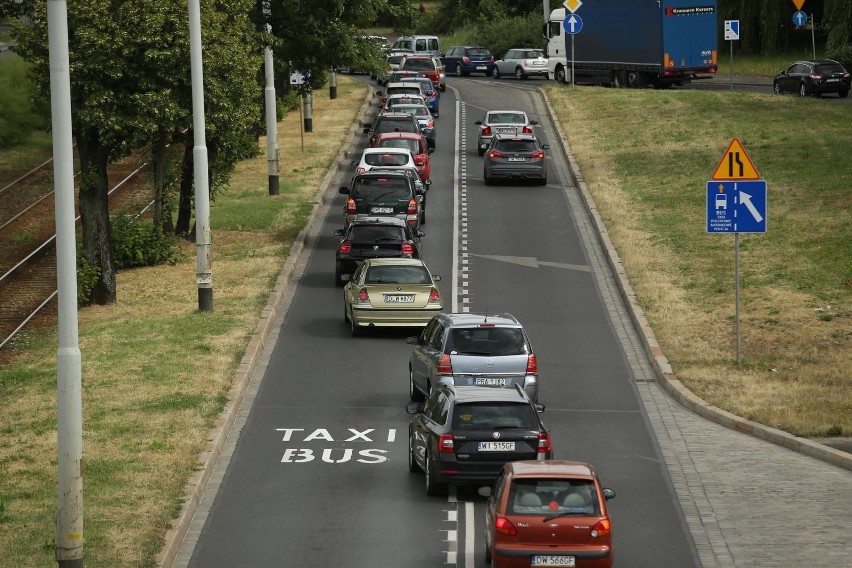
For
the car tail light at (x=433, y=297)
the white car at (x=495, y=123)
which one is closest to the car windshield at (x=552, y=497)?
the car tail light at (x=433, y=297)

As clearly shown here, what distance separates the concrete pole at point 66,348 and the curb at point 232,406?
118cm

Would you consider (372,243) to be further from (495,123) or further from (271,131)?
(495,123)

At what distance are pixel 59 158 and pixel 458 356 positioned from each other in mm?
9088

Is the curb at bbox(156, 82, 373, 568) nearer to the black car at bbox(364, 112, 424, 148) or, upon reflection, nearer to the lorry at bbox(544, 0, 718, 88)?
the black car at bbox(364, 112, 424, 148)

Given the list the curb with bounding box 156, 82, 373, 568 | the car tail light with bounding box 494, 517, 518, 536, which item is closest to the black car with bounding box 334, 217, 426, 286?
the curb with bounding box 156, 82, 373, 568

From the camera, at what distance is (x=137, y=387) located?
24641 mm

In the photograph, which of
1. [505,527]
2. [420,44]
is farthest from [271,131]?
[420,44]

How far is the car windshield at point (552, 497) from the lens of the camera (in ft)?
48.8

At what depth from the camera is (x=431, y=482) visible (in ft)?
60.3

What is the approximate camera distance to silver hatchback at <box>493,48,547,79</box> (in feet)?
267

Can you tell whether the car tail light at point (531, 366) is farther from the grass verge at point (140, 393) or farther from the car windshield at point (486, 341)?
the grass verge at point (140, 393)

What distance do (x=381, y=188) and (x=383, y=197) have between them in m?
0.29

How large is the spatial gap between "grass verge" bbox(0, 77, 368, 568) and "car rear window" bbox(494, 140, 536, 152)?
676 centimetres

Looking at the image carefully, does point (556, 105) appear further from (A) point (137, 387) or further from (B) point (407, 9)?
(A) point (137, 387)
